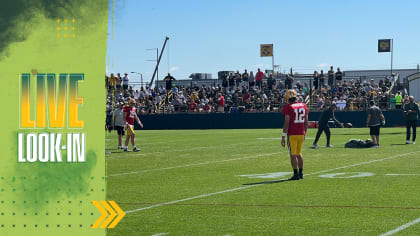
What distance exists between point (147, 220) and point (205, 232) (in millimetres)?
1264

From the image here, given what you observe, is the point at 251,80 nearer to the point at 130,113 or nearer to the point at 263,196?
the point at 130,113

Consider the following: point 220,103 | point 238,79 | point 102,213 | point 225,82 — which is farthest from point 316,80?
point 102,213

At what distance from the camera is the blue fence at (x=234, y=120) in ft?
156

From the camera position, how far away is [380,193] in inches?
505

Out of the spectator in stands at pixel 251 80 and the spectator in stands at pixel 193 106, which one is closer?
the spectator in stands at pixel 193 106

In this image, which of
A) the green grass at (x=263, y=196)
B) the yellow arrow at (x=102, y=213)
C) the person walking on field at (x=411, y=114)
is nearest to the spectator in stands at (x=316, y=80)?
the person walking on field at (x=411, y=114)

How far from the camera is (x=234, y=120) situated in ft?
169

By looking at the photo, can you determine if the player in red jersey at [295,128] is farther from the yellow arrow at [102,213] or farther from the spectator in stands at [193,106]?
the spectator in stands at [193,106]

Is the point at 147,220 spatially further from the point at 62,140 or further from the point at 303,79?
the point at 303,79

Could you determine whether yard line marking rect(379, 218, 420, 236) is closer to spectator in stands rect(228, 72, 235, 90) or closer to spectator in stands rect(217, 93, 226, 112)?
spectator in stands rect(217, 93, 226, 112)

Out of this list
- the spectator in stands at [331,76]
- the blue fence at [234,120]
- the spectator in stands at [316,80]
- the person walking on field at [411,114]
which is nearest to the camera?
the person walking on field at [411,114]
